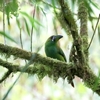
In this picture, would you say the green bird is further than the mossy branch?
Yes

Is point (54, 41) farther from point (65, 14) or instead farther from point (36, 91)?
point (36, 91)

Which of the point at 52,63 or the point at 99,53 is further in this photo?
the point at 99,53

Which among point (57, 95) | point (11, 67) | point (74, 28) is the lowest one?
point (57, 95)

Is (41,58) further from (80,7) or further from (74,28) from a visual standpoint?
(80,7)

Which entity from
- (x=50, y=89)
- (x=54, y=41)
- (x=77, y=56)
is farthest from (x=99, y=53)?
(x=77, y=56)

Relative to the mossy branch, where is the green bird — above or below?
above

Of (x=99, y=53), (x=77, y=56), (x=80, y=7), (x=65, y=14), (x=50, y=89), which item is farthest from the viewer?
(x=50, y=89)

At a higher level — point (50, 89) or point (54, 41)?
point (54, 41)

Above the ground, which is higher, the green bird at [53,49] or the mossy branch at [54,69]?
the green bird at [53,49]

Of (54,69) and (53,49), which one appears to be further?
(53,49)

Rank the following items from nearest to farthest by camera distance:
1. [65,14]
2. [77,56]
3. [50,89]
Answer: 1. [65,14]
2. [77,56]
3. [50,89]

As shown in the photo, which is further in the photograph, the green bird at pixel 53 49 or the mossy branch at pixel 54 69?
the green bird at pixel 53 49

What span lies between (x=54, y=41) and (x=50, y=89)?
217 cm

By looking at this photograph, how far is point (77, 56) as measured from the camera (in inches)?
44.0
